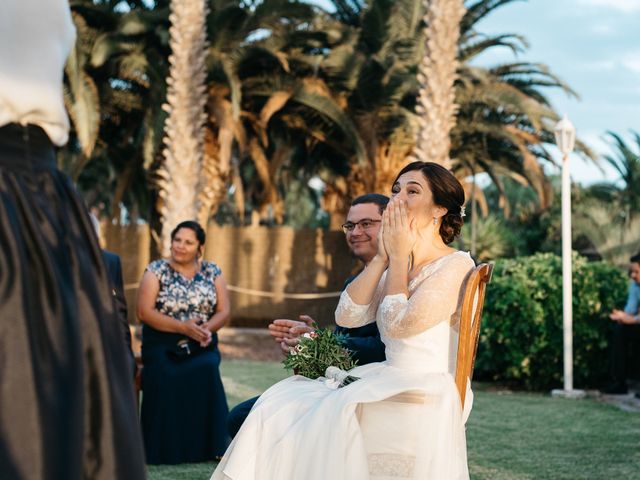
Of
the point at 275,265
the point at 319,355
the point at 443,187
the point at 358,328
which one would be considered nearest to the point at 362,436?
the point at 319,355

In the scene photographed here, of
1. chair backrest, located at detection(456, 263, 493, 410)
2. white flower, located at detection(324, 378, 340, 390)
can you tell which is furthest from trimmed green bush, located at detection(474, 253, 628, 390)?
chair backrest, located at detection(456, 263, 493, 410)

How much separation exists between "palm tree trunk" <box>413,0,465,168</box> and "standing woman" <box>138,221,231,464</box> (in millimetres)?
8354

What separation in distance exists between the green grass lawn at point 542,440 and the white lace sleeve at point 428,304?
2709 millimetres

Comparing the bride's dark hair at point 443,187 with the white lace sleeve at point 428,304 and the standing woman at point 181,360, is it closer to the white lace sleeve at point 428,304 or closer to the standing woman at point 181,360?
the white lace sleeve at point 428,304

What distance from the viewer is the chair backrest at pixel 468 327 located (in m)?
3.52

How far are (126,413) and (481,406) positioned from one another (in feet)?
25.3

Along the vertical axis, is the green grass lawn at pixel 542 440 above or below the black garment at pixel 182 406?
below

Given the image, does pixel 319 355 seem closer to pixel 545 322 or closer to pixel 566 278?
pixel 566 278

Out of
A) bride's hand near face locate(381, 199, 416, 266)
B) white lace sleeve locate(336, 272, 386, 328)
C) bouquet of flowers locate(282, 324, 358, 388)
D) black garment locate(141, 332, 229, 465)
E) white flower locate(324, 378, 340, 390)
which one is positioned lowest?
black garment locate(141, 332, 229, 465)

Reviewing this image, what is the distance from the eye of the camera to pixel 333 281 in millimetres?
19703

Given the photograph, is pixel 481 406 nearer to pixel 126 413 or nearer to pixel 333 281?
pixel 126 413

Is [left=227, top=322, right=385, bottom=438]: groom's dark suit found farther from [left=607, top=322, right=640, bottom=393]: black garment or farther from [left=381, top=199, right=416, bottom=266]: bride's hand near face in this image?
[left=607, top=322, right=640, bottom=393]: black garment

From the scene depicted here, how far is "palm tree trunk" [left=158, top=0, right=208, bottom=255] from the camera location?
1523 centimetres

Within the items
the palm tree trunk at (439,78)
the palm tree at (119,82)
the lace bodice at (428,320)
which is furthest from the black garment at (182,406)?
the palm tree at (119,82)
